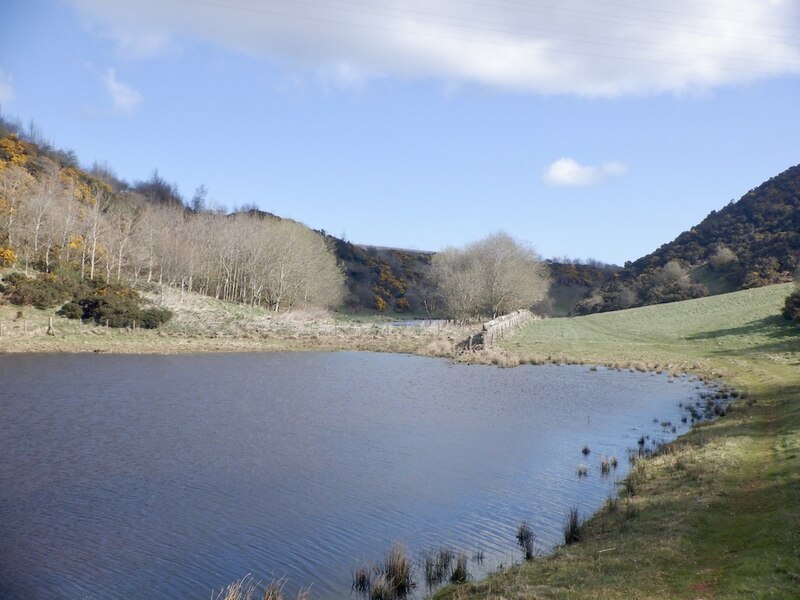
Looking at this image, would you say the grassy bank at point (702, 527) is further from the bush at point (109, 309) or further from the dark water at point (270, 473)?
the bush at point (109, 309)

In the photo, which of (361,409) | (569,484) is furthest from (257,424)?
(569,484)

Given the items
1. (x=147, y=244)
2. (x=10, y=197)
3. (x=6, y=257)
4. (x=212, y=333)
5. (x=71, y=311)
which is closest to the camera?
(x=71, y=311)

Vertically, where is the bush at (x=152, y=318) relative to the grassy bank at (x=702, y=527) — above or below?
above

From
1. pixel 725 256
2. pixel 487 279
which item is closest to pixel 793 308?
pixel 487 279

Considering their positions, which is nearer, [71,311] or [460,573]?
[460,573]

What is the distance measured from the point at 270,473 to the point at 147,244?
60.7 meters

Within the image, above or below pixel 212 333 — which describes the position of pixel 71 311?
above

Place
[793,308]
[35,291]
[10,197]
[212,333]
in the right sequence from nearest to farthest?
[35,291], [793,308], [212,333], [10,197]

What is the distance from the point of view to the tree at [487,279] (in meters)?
76.1

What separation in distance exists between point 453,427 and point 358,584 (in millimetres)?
13718

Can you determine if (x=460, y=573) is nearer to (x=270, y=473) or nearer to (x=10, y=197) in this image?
(x=270, y=473)

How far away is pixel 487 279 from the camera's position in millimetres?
78688

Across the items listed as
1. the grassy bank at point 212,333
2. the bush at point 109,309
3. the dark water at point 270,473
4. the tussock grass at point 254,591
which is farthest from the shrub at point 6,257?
the tussock grass at point 254,591

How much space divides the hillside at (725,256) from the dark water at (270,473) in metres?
61.2
